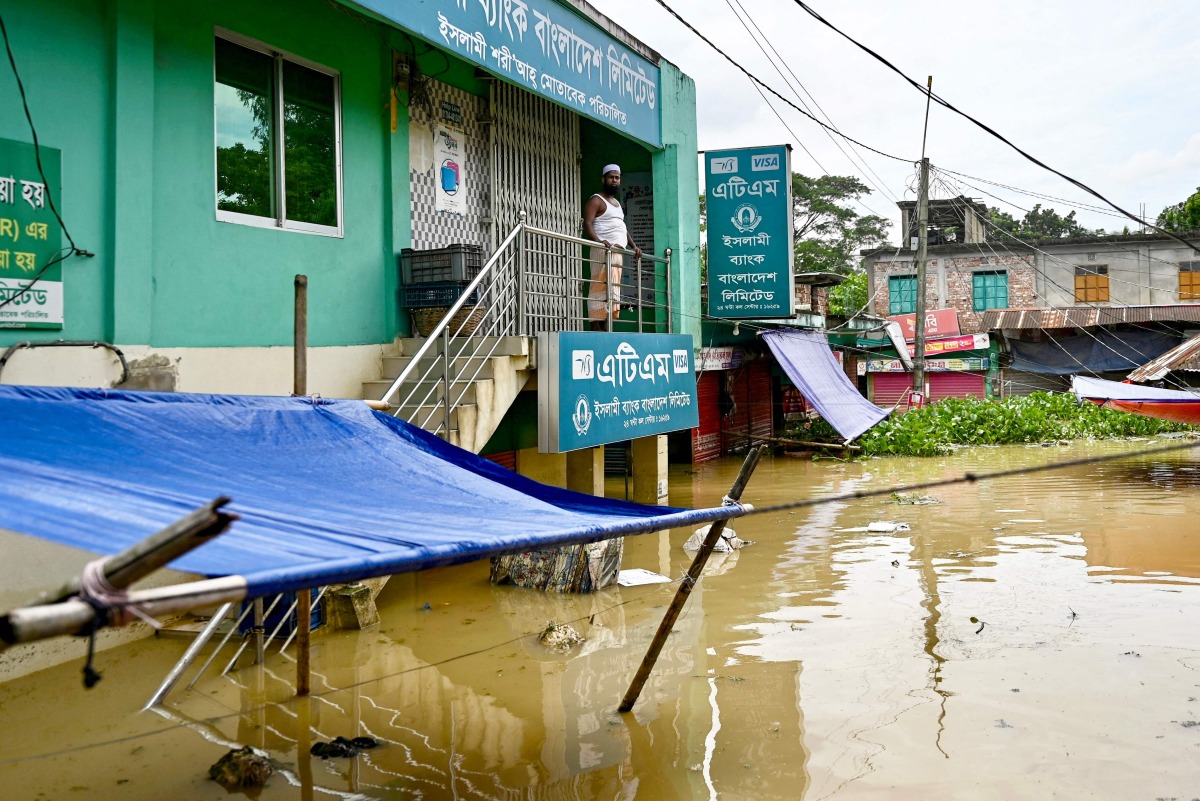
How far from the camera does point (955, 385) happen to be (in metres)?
30.9

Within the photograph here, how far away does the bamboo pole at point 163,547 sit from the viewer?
6.59 ft

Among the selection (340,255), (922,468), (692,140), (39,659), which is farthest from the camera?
(922,468)

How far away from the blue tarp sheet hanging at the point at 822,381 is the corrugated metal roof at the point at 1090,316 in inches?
452

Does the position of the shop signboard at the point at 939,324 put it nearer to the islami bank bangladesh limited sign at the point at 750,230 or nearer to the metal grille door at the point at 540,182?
the islami bank bangladesh limited sign at the point at 750,230

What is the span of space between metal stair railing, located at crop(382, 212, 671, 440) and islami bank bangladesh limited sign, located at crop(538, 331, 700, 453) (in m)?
0.35

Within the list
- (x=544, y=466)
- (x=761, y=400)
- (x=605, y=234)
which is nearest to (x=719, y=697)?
(x=544, y=466)

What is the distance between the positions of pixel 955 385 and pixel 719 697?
2670cm

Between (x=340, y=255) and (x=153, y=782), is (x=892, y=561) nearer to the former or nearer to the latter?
(x=340, y=255)

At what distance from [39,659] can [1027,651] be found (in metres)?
6.72

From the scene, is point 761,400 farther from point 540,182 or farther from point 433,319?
point 433,319

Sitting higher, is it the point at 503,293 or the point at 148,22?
the point at 148,22

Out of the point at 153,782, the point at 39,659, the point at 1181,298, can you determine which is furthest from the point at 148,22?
the point at 1181,298

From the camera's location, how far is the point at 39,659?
21.4ft

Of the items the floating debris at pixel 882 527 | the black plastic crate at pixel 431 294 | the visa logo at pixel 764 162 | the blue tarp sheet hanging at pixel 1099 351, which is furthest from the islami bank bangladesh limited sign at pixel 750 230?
the blue tarp sheet hanging at pixel 1099 351
